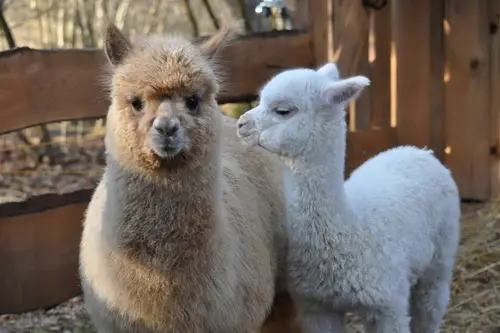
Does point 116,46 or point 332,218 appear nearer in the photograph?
point 116,46

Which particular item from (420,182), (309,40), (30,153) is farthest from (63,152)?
(420,182)

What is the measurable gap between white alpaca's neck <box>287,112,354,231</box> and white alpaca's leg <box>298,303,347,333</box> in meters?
0.38

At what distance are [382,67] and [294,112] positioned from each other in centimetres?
290

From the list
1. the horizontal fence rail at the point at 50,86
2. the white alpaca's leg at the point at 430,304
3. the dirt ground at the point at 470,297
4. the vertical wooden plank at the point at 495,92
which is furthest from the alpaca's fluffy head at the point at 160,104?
the vertical wooden plank at the point at 495,92

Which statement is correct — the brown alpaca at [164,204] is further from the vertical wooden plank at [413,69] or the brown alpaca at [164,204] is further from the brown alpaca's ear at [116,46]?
the vertical wooden plank at [413,69]

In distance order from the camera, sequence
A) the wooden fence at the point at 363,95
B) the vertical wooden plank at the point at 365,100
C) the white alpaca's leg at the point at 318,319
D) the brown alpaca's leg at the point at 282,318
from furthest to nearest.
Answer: the vertical wooden plank at the point at 365,100, the wooden fence at the point at 363,95, the brown alpaca's leg at the point at 282,318, the white alpaca's leg at the point at 318,319

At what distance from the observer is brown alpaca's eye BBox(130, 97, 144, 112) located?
3044mm

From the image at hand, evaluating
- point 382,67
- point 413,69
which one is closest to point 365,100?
point 382,67

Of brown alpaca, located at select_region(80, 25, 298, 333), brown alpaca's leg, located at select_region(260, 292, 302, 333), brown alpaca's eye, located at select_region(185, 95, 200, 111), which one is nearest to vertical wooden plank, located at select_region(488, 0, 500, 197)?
brown alpaca's leg, located at select_region(260, 292, 302, 333)

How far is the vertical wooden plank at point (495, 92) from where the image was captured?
6195 millimetres

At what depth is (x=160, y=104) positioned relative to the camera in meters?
2.99

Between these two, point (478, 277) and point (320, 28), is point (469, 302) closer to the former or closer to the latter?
point (478, 277)

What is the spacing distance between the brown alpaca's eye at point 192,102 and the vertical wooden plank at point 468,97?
141 inches

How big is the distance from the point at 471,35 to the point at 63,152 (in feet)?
14.6
